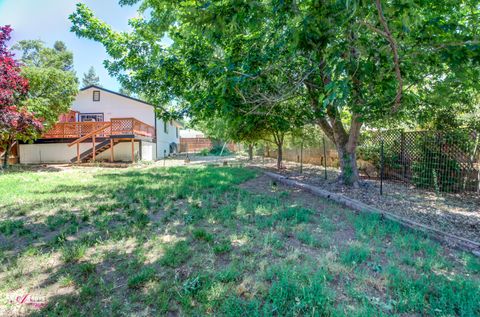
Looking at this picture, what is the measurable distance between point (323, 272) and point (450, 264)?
4.80 feet

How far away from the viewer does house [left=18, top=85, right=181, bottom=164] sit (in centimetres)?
1509

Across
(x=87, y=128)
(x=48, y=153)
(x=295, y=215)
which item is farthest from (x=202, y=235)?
(x=48, y=153)

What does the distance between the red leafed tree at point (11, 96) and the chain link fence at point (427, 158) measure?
12509 millimetres

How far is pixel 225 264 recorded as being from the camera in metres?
2.75

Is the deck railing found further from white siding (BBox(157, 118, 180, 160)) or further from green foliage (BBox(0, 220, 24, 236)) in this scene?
green foliage (BBox(0, 220, 24, 236))

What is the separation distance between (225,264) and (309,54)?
12.1 feet

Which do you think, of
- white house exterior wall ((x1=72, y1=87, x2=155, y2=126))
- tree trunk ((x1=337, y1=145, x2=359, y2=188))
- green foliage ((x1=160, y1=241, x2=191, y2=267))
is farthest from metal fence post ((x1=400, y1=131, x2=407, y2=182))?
white house exterior wall ((x1=72, y1=87, x2=155, y2=126))

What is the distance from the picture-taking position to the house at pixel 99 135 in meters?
15.1

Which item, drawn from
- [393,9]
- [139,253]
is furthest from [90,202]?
[393,9]

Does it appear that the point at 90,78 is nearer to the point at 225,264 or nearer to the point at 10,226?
the point at 10,226

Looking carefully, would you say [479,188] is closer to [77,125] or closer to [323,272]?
[323,272]

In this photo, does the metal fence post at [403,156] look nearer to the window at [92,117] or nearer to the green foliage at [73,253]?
the green foliage at [73,253]

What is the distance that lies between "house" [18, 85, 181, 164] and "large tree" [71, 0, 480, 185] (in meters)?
8.20

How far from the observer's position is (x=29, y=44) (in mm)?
33906
